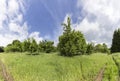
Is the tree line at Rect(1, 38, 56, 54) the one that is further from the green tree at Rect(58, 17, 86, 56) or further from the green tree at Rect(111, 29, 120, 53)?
the green tree at Rect(111, 29, 120, 53)

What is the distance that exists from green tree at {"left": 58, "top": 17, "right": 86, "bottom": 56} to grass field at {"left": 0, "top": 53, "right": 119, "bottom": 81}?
6.70 feet

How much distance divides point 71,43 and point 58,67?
9275 mm

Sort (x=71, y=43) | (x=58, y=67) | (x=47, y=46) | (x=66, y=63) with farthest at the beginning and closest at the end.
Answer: (x=47, y=46) < (x=71, y=43) < (x=66, y=63) < (x=58, y=67)

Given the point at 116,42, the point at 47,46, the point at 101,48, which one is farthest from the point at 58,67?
the point at 101,48

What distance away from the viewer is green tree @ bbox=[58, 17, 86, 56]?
5528 centimetres

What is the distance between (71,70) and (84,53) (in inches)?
512

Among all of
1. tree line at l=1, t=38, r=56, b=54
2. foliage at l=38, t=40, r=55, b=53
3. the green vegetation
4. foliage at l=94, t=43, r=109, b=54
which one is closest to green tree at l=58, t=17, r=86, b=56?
the green vegetation

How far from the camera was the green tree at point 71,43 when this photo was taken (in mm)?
55281

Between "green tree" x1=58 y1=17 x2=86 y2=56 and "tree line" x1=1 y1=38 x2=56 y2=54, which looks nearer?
"green tree" x1=58 y1=17 x2=86 y2=56

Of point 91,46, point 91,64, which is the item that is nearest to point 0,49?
point 91,46

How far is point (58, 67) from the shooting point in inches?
1876

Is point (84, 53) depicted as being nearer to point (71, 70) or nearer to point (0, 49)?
point (71, 70)

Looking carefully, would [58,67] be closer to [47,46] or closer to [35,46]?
[35,46]

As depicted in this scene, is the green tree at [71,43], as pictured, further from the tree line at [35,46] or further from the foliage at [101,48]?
the foliage at [101,48]
